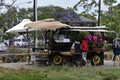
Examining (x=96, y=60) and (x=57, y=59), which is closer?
(x=57, y=59)

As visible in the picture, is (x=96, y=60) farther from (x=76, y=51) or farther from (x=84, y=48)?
(x=76, y=51)

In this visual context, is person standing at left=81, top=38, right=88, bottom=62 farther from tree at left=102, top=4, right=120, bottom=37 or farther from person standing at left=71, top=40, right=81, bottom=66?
tree at left=102, top=4, right=120, bottom=37

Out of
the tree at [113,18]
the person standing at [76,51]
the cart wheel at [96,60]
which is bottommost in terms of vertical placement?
the cart wheel at [96,60]

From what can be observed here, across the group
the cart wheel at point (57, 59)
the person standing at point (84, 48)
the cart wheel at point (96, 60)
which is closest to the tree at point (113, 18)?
the cart wheel at point (96, 60)

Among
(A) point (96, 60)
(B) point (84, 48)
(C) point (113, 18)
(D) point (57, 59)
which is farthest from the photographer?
(C) point (113, 18)

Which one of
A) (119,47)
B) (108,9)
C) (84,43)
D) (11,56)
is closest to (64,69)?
(84,43)

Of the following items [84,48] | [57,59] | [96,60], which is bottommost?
[96,60]

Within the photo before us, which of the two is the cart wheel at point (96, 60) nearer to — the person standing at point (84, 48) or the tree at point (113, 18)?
the person standing at point (84, 48)

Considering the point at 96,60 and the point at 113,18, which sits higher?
the point at 113,18

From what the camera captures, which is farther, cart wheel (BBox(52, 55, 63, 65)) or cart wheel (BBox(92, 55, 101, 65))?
cart wheel (BBox(92, 55, 101, 65))

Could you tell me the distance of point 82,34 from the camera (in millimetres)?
25172

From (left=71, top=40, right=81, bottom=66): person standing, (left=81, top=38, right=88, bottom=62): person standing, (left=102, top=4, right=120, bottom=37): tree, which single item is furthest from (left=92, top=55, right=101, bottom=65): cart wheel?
(left=102, top=4, right=120, bottom=37): tree

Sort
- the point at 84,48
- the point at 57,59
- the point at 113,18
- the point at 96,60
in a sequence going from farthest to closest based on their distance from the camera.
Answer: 1. the point at 113,18
2. the point at 96,60
3. the point at 57,59
4. the point at 84,48

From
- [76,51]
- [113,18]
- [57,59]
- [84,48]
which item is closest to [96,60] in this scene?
[84,48]
